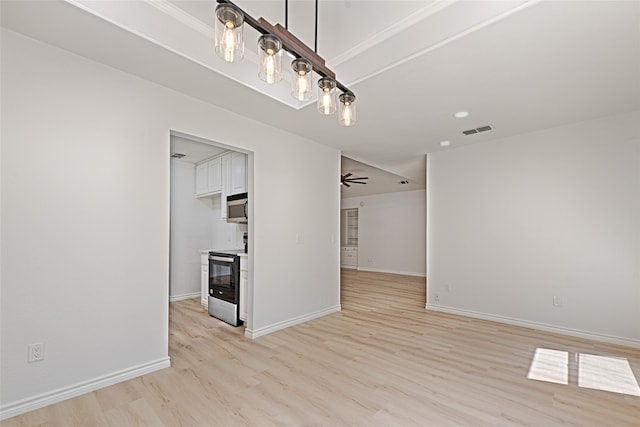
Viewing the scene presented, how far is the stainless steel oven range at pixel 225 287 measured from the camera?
395 centimetres

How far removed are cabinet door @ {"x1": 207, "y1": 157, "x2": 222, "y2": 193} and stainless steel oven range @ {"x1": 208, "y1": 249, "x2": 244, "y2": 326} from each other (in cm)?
125

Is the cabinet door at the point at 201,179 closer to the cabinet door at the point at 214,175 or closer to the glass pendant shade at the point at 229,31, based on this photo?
the cabinet door at the point at 214,175

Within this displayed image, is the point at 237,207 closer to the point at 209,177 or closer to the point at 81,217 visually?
the point at 209,177

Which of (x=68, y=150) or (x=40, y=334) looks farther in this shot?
(x=68, y=150)

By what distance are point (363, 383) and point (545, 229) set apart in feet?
10.2

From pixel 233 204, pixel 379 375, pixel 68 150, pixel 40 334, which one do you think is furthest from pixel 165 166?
pixel 379 375

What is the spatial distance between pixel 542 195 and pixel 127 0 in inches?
183

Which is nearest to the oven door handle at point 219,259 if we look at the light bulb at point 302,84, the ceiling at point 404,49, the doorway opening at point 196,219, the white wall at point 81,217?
the doorway opening at point 196,219

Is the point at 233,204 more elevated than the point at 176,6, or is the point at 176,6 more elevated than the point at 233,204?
the point at 176,6

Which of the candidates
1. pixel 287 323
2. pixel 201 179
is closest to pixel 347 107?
pixel 287 323

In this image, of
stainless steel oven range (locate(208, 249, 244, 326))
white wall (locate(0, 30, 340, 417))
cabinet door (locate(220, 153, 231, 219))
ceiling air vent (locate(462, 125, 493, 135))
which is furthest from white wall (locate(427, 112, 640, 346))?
white wall (locate(0, 30, 340, 417))

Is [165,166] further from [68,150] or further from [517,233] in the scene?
[517,233]

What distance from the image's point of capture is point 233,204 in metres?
4.59

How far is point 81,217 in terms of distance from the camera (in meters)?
2.32
